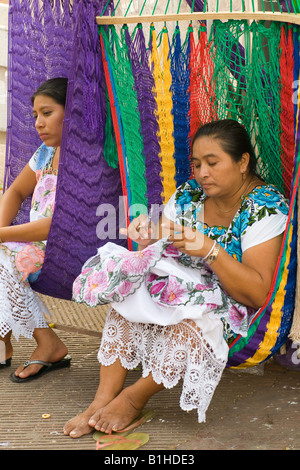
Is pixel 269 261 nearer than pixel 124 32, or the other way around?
pixel 269 261

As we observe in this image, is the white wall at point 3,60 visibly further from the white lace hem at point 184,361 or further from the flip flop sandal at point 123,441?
the flip flop sandal at point 123,441

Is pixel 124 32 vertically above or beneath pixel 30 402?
above

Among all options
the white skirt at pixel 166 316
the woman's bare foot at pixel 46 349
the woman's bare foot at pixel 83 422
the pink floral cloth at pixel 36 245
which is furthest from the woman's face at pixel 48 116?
the woman's bare foot at pixel 83 422

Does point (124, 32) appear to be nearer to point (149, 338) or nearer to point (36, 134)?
point (36, 134)

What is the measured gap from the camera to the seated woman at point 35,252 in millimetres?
2672

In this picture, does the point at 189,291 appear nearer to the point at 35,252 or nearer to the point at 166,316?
the point at 166,316

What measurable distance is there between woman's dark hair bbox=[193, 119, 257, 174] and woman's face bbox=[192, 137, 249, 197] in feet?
0.06

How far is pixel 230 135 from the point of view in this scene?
240 cm

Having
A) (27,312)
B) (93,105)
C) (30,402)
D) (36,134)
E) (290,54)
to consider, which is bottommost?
(30,402)

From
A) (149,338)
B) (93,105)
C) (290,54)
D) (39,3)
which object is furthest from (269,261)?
(39,3)

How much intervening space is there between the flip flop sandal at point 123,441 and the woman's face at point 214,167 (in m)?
0.92

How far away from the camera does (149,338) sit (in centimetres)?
226

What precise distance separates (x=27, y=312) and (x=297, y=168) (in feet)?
4.26
